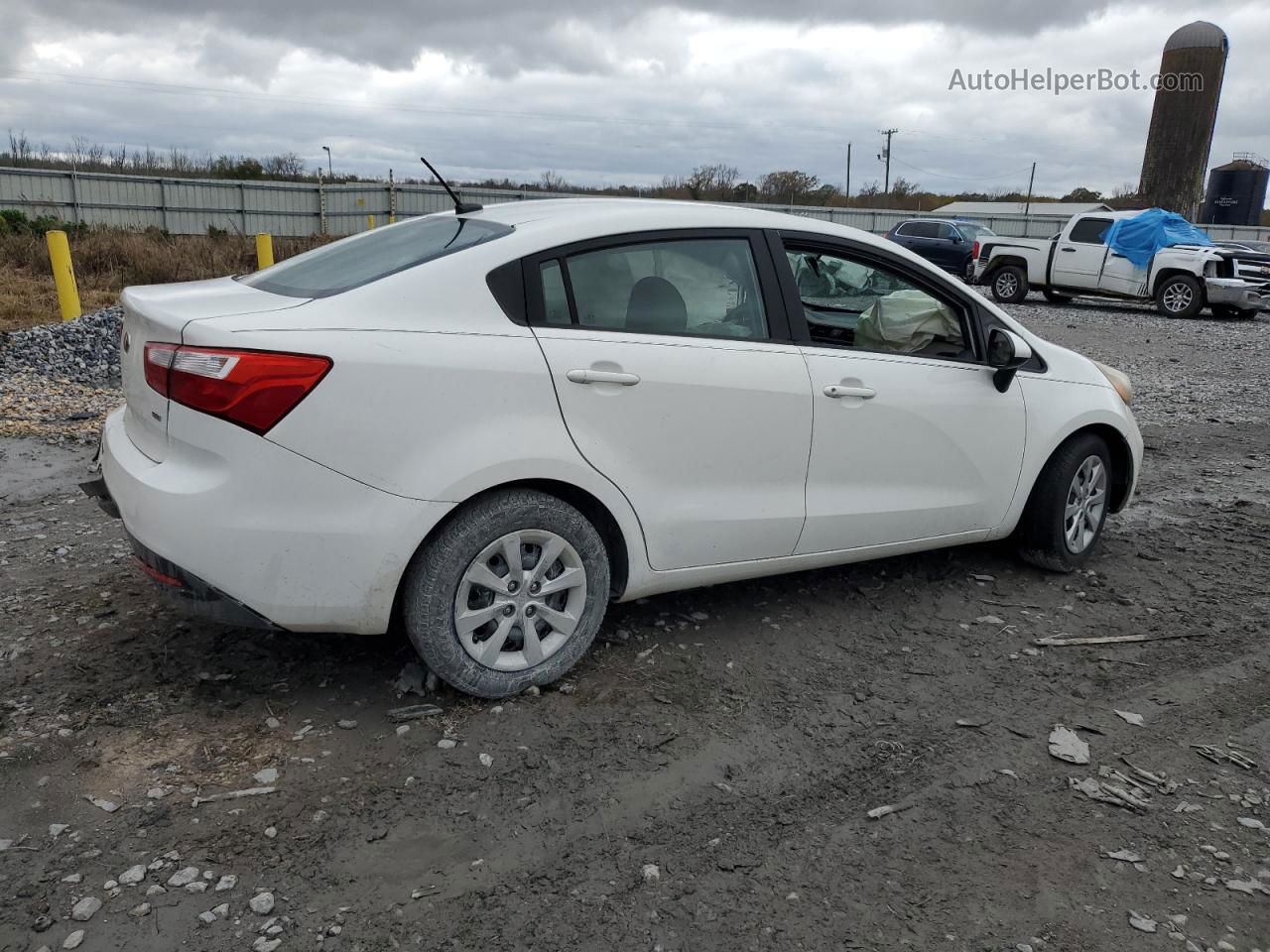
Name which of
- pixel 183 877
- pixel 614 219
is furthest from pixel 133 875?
pixel 614 219

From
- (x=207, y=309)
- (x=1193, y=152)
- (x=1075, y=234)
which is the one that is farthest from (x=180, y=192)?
(x=207, y=309)

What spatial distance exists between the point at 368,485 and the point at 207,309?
826 mm

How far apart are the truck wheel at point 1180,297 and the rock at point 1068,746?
1823cm

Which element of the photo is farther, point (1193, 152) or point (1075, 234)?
point (1193, 152)

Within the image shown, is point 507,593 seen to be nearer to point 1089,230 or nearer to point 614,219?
point 614,219

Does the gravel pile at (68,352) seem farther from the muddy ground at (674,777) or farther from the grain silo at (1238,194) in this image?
the grain silo at (1238,194)

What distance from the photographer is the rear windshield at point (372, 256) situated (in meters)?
3.57

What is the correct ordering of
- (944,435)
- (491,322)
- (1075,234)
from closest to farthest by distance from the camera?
(491,322), (944,435), (1075,234)

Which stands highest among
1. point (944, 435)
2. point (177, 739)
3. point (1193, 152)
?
point (1193, 152)

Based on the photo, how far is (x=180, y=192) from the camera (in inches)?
1256

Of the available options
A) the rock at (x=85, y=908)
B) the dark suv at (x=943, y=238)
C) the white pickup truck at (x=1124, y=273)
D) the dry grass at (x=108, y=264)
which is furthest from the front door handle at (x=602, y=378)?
the dark suv at (x=943, y=238)

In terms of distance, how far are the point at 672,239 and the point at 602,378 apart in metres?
0.72

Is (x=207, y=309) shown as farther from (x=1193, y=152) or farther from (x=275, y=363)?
(x=1193, y=152)

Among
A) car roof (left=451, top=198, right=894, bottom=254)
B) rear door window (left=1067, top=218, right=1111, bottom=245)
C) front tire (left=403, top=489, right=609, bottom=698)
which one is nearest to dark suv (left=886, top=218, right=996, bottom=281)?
rear door window (left=1067, top=218, right=1111, bottom=245)
